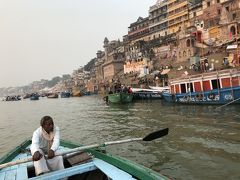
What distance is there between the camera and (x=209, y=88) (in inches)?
1025

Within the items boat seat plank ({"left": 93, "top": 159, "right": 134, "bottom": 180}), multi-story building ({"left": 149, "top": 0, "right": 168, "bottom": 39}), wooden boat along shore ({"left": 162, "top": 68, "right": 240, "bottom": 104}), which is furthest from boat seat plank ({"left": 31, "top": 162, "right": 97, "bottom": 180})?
multi-story building ({"left": 149, "top": 0, "right": 168, "bottom": 39})

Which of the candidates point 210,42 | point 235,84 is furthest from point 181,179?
point 210,42

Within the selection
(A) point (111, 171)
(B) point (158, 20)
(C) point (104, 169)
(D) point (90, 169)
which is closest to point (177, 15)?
(B) point (158, 20)

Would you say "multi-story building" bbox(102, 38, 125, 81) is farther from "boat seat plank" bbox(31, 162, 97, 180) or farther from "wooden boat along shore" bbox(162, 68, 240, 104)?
"boat seat plank" bbox(31, 162, 97, 180)

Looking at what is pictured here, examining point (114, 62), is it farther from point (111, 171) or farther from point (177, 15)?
point (111, 171)

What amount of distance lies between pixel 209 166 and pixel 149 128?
821 cm

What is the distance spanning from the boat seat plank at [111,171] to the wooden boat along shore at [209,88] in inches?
744

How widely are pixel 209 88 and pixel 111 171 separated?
21.4 meters

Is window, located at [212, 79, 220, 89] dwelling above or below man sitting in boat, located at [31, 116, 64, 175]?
above

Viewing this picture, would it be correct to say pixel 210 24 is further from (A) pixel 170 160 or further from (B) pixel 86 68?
(B) pixel 86 68

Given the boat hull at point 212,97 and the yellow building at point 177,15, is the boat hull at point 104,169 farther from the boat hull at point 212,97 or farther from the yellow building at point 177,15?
the yellow building at point 177,15

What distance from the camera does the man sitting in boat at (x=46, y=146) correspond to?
6.23m

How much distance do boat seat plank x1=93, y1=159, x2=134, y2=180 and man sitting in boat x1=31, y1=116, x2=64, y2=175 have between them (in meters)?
0.82

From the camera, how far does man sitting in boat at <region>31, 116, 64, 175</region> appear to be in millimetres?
6230
